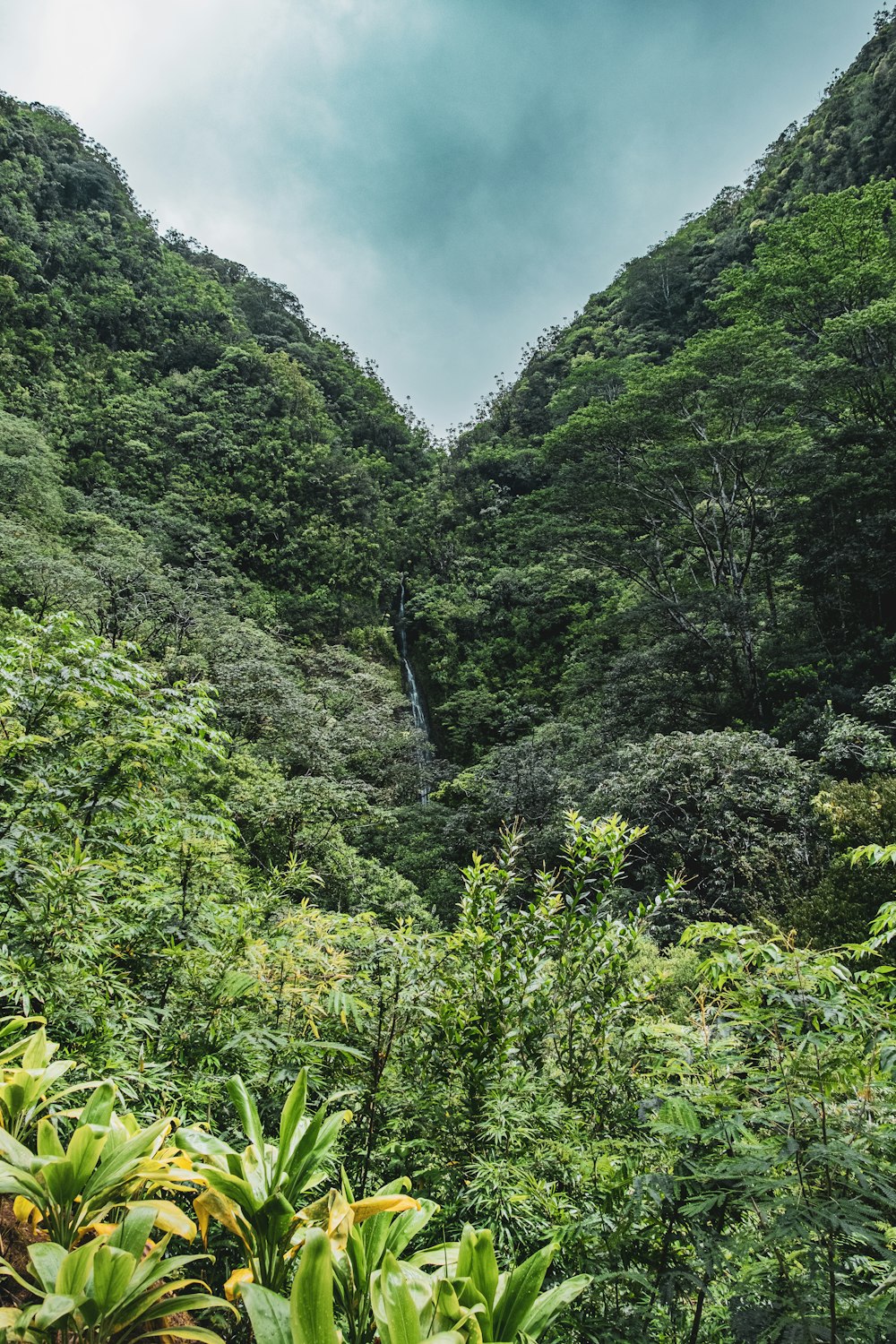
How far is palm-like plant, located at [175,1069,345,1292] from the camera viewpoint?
96 cm

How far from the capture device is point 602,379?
15.6 m

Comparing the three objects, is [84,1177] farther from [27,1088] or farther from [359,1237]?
[359,1237]

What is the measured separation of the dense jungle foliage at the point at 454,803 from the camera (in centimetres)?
101

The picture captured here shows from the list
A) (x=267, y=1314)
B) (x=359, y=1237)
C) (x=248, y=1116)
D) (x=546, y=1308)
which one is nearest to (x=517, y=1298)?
(x=546, y=1308)

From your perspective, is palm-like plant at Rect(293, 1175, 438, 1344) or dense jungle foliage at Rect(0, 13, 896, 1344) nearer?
palm-like plant at Rect(293, 1175, 438, 1344)

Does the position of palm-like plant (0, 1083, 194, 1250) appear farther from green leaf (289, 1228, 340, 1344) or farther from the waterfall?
the waterfall

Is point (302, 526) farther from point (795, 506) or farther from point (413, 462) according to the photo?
point (795, 506)

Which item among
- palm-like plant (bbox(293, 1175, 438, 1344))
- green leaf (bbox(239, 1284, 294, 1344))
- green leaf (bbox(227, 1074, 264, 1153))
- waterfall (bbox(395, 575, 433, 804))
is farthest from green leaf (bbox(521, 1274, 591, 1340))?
waterfall (bbox(395, 575, 433, 804))

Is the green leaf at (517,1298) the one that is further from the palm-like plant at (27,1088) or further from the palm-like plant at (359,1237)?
the palm-like plant at (27,1088)

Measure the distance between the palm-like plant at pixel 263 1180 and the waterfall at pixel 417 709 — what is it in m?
11.6

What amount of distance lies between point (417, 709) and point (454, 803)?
4715mm

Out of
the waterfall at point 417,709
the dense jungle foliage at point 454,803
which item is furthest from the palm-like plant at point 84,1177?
the waterfall at point 417,709

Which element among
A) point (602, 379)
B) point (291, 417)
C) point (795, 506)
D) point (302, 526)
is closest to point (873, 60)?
point (602, 379)

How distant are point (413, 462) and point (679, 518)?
15.4 meters
